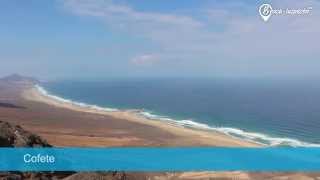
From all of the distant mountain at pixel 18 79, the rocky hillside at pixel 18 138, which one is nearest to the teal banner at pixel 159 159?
the rocky hillside at pixel 18 138

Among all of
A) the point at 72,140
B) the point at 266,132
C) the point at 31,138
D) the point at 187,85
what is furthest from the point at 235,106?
the point at 31,138

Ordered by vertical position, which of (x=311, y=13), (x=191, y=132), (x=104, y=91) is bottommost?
(x=191, y=132)

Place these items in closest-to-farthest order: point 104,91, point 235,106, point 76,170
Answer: point 76,170 < point 104,91 < point 235,106

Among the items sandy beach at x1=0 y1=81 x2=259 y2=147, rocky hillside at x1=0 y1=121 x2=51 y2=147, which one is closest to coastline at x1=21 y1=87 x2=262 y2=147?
sandy beach at x1=0 y1=81 x2=259 y2=147

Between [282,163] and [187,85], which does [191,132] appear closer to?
[187,85]

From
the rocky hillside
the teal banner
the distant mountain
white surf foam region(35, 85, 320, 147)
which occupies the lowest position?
the teal banner

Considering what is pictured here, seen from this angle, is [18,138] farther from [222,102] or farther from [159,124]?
[222,102]

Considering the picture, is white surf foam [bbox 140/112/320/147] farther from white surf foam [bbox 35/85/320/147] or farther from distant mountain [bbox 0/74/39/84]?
distant mountain [bbox 0/74/39/84]

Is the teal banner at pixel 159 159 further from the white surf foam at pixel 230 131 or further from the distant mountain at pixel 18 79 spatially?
the distant mountain at pixel 18 79
